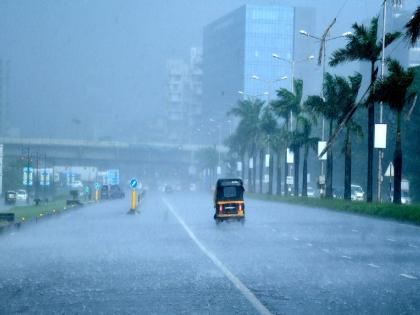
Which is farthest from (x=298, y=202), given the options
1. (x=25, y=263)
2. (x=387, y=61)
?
(x=25, y=263)

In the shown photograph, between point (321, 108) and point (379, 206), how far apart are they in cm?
1756

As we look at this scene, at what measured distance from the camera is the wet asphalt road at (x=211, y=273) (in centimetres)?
1292

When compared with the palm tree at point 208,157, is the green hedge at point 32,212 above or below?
below

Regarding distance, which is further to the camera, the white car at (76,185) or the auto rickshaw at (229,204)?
the white car at (76,185)

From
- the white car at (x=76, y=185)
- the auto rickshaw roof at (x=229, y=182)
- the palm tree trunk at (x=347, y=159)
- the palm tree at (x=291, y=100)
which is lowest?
the white car at (x=76, y=185)

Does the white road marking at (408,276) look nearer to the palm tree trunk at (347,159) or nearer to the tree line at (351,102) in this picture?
the tree line at (351,102)

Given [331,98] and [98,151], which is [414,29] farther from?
[98,151]

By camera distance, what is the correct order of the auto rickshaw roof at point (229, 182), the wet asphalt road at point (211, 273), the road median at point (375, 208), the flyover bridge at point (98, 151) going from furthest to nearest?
the flyover bridge at point (98, 151) → the auto rickshaw roof at point (229, 182) → the road median at point (375, 208) → the wet asphalt road at point (211, 273)

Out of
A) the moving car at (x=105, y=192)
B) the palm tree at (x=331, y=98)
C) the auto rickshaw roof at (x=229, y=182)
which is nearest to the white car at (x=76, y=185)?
the moving car at (x=105, y=192)

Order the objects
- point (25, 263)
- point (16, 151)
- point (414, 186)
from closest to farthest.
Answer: point (25, 263) → point (414, 186) → point (16, 151)

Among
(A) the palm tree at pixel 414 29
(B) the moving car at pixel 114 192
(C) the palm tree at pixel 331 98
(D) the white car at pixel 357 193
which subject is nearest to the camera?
(A) the palm tree at pixel 414 29

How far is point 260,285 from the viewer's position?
610 inches

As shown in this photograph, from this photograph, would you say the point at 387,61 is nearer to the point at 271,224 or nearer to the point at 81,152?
the point at 271,224

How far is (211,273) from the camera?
17766 mm
